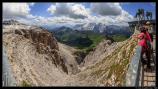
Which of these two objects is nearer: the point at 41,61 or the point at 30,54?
the point at 30,54

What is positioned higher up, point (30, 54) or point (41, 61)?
point (30, 54)

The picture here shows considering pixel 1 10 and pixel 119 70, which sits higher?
pixel 1 10

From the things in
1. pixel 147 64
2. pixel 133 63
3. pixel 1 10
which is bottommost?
pixel 147 64

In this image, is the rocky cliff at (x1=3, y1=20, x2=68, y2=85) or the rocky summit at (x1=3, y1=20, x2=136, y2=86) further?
the rocky cliff at (x1=3, y1=20, x2=68, y2=85)

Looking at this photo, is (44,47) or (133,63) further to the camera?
(44,47)

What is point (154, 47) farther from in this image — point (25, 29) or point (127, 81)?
point (25, 29)

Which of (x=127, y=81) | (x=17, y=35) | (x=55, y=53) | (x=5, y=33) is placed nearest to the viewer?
(x=127, y=81)

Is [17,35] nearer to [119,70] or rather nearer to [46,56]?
Result: [46,56]

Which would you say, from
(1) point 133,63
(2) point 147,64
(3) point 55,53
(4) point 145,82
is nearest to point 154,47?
(2) point 147,64

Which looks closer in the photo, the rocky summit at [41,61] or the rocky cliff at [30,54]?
the rocky summit at [41,61]

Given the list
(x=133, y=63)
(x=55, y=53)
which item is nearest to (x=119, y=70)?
(x=133, y=63)

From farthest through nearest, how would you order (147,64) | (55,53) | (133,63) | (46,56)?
(55,53), (46,56), (147,64), (133,63)
